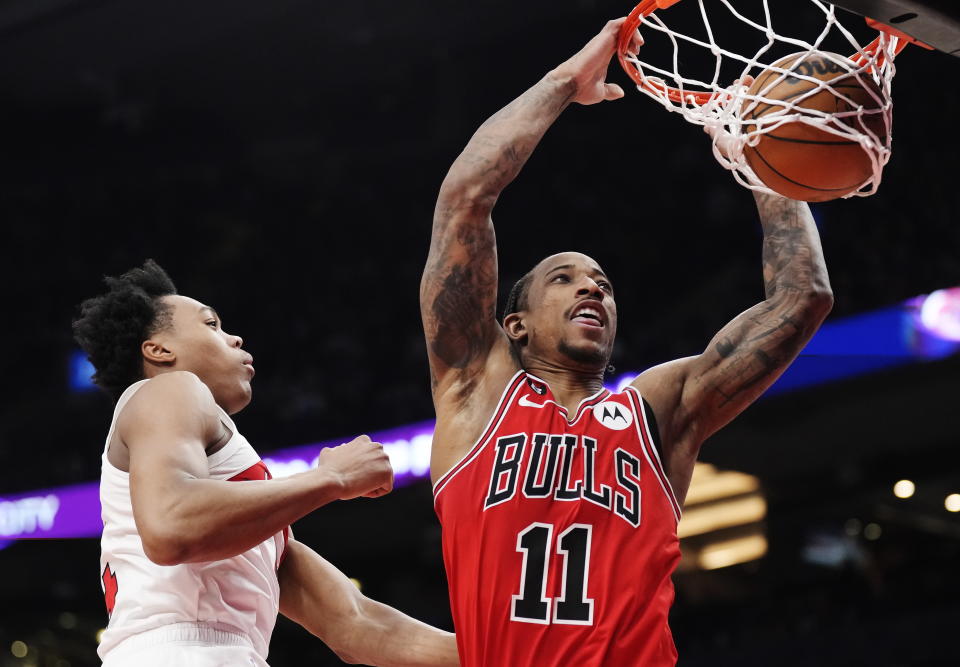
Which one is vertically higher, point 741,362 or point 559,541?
point 741,362

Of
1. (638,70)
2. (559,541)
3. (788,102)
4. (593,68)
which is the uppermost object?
(638,70)

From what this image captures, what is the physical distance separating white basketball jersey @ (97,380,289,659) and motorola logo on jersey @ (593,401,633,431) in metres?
0.80

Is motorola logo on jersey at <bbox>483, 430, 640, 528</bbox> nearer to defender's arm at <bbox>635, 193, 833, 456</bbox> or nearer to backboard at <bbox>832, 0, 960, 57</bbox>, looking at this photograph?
defender's arm at <bbox>635, 193, 833, 456</bbox>

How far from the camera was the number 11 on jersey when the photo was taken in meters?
2.64

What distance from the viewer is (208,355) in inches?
118

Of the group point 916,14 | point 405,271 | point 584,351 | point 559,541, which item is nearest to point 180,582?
point 559,541

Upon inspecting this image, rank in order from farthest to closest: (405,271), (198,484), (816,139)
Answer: (405,271) → (816,139) → (198,484)

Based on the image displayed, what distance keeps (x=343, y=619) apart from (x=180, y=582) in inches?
26.8

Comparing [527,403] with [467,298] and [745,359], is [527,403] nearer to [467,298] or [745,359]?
[467,298]

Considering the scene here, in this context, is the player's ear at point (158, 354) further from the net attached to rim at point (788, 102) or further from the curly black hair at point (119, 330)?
the net attached to rim at point (788, 102)

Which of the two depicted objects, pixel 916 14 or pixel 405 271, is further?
pixel 405 271

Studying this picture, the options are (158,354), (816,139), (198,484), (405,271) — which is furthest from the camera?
(405,271)

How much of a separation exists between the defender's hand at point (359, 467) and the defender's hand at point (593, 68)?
105cm

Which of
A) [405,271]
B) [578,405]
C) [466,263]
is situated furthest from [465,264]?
[405,271]
